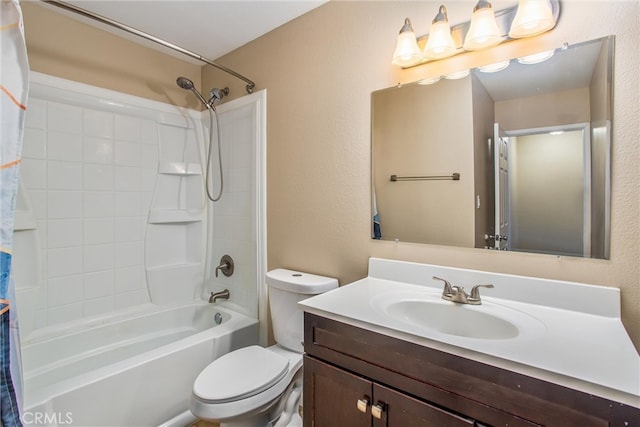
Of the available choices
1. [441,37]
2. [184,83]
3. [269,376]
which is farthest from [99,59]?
[269,376]

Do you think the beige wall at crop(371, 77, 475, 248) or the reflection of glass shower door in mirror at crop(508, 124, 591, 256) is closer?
the reflection of glass shower door in mirror at crop(508, 124, 591, 256)

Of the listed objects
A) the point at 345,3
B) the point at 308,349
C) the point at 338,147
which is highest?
the point at 345,3

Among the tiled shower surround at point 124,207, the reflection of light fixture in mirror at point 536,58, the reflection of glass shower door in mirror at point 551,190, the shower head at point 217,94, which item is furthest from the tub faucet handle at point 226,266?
the reflection of light fixture in mirror at point 536,58

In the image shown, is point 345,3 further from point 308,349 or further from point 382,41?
point 308,349

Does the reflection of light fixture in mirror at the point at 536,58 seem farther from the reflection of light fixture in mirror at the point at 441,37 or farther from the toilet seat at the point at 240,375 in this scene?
the toilet seat at the point at 240,375

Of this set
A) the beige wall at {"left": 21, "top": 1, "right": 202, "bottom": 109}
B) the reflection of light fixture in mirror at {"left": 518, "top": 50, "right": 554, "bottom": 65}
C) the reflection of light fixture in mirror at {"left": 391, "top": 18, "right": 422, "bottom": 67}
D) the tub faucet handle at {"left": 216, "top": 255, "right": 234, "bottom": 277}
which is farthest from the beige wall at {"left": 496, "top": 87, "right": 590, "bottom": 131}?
the beige wall at {"left": 21, "top": 1, "right": 202, "bottom": 109}

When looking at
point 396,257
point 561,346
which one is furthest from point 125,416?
point 561,346

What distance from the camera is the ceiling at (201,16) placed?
65.0 inches

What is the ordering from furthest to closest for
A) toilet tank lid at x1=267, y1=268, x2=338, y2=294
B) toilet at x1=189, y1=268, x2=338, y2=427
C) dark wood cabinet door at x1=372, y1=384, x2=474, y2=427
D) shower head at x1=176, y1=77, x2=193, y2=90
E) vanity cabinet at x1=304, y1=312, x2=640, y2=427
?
shower head at x1=176, y1=77, x2=193, y2=90 < toilet tank lid at x1=267, y1=268, x2=338, y2=294 < toilet at x1=189, y1=268, x2=338, y2=427 < dark wood cabinet door at x1=372, y1=384, x2=474, y2=427 < vanity cabinet at x1=304, y1=312, x2=640, y2=427

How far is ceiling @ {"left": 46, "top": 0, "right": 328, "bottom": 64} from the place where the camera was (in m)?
1.65

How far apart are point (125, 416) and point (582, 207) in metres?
2.10

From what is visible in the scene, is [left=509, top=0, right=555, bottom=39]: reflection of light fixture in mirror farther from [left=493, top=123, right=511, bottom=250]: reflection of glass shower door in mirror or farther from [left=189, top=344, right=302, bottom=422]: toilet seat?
[left=189, top=344, right=302, bottom=422]: toilet seat

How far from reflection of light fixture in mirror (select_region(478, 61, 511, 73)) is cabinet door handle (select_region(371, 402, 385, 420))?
1.25 m

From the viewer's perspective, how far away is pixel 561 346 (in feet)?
2.53
